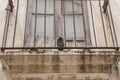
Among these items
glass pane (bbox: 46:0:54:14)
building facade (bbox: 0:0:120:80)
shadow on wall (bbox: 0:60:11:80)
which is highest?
glass pane (bbox: 46:0:54:14)

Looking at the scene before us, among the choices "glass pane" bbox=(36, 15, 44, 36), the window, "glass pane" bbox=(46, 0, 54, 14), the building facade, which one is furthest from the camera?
"glass pane" bbox=(46, 0, 54, 14)

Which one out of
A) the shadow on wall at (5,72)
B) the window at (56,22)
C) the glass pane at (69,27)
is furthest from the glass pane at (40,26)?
the shadow on wall at (5,72)

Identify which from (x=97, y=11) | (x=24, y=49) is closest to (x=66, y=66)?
(x=24, y=49)

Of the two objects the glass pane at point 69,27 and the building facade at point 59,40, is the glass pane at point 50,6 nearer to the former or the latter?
the building facade at point 59,40

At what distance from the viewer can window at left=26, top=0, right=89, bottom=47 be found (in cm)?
645

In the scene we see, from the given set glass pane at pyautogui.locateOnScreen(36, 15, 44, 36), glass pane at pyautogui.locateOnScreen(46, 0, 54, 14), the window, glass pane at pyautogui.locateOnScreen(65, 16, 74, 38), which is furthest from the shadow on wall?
glass pane at pyautogui.locateOnScreen(46, 0, 54, 14)

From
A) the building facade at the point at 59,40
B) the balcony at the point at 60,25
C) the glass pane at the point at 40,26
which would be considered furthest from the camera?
the glass pane at the point at 40,26

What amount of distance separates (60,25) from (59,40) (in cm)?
98

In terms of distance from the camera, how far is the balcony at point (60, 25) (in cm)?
630

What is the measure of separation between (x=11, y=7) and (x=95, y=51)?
184 cm

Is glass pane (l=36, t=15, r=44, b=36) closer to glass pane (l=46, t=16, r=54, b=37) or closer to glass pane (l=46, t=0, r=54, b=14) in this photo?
glass pane (l=46, t=16, r=54, b=37)

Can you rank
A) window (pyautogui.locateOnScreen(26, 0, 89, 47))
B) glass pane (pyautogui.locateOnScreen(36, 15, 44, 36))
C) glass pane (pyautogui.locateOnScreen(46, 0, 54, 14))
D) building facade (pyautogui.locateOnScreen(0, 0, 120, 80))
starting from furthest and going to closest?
1. glass pane (pyautogui.locateOnScreen(46, 0, 54, 14))
2. glass pane (pyautogui.locateOnScreen(36, 15, 44, 36))
3. window (pyautogui.locateOnScreen(26, 0, 89, 47))
4. building facade (pyautogui.locateOnScreen(0, 0, 120, 80))

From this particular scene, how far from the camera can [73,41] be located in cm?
646

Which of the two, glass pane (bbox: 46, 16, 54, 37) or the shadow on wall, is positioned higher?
glass pane (bbox: 46, 16, 54, 37)
